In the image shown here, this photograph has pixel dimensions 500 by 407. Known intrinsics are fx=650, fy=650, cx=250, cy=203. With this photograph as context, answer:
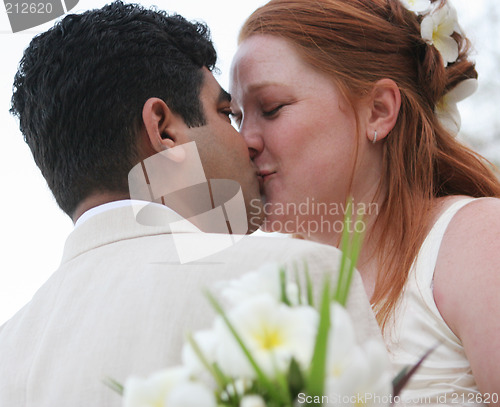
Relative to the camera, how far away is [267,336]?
90 centimetres

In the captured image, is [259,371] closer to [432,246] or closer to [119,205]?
[119,205]

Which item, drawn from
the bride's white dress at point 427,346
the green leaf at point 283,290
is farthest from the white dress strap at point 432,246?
the green leaf at point 283,290

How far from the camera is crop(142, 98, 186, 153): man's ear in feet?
6.44

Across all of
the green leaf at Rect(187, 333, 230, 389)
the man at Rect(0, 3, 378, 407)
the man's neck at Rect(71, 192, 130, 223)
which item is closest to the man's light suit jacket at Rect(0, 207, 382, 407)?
the man at Rect(0, 3, 378, 407)

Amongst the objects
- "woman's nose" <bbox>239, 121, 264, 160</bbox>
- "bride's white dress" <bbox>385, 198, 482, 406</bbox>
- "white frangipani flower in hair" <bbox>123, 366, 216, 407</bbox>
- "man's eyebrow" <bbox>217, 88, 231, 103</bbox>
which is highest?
"man's eyebrow" <bbox>217, 88, 231, 103</bbox>

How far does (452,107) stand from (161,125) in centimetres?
162

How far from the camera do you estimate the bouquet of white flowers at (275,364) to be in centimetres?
85

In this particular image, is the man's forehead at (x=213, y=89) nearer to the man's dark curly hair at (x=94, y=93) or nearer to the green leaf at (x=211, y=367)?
the man's dark curly hair at (x=94, y=93)

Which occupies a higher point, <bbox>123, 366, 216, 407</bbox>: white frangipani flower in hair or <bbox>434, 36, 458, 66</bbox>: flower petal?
<bbox>434, 36, 458, 66</bbox>: flower petal

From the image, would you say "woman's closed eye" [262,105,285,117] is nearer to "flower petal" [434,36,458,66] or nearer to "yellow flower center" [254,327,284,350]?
"flower petal" [434,36,458,66]

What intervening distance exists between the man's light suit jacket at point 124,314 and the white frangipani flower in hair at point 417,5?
1.79 m

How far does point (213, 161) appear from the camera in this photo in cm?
224

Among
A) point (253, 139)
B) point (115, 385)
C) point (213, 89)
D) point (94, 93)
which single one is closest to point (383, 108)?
point (253, 139)

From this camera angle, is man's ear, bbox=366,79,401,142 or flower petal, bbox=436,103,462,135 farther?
flower petal, bbox=436,103,462,135
